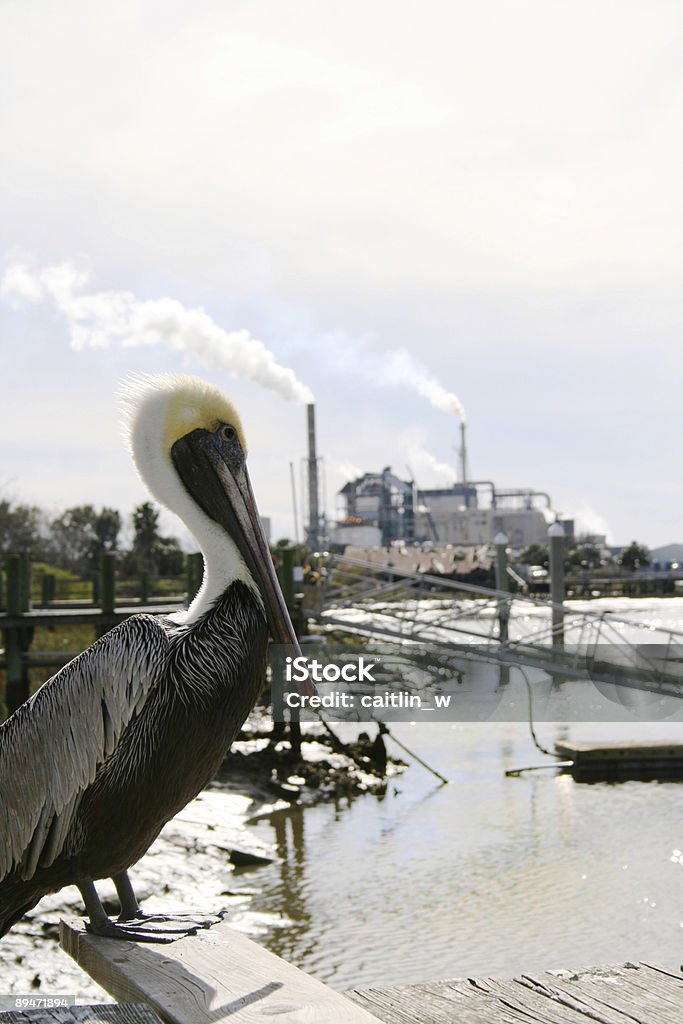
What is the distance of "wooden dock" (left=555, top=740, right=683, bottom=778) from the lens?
10.4 metres

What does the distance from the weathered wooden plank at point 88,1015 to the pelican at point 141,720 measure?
12.9 inches

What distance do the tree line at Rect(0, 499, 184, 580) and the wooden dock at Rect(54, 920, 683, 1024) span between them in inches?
1223

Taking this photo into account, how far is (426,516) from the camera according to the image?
71.5 meters

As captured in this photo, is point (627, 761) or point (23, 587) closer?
point (627, 761)

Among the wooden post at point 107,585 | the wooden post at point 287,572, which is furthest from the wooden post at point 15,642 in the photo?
the wooden post at point 287,572

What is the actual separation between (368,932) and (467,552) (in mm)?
45388

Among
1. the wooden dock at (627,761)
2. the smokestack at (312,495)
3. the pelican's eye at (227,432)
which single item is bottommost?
the wooden dock at (627,761)

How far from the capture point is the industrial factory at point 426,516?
68.4m

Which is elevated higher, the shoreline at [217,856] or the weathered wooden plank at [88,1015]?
the weathered wooden plank at [88,1015]

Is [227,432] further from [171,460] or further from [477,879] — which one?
[477,879]

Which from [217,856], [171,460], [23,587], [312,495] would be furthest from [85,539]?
[171,460]

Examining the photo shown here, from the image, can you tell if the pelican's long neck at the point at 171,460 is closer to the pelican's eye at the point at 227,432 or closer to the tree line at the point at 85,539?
the pelican's eye at the point at 227,432

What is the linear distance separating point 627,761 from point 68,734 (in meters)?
9.11

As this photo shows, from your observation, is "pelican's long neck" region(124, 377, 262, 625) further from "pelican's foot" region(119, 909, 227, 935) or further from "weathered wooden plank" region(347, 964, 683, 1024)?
"weathered wooden plank" region(347, 964, 683, 1024)
